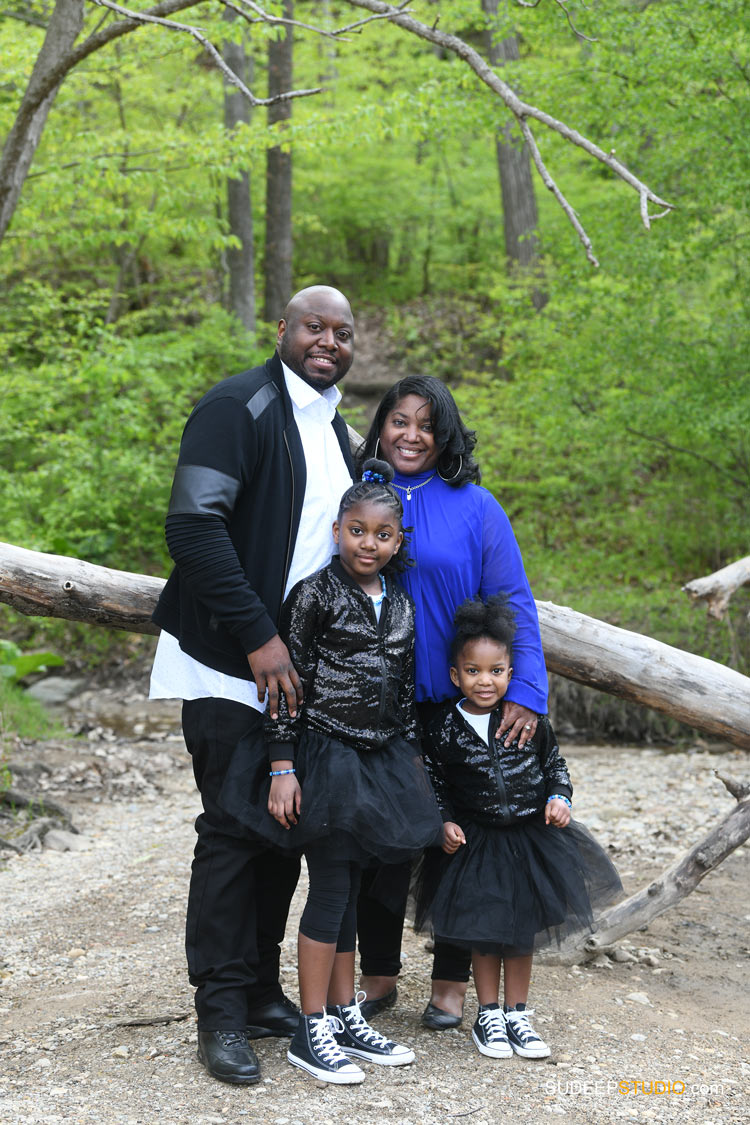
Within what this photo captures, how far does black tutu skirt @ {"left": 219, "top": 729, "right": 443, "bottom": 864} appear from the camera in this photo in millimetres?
2889

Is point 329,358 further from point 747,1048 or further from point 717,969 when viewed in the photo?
point 717,969

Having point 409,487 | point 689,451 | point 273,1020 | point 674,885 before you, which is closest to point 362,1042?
point 273,1020

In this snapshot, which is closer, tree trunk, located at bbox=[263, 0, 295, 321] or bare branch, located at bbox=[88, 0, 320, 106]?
bare branch, located at bbox=[88, 0, 320, 106]

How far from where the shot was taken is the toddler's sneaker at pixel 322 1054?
117 inches

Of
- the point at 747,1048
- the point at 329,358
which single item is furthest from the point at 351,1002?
the point at 329,358

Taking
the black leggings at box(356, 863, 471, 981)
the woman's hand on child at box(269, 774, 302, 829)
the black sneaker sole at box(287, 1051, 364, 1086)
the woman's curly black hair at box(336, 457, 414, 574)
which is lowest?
the black sneaker sole at box(287, 1051, 364, 1086)

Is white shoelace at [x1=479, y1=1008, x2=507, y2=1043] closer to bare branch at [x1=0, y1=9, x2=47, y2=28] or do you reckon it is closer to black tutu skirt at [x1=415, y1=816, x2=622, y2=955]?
black tutu skirt at [x1=415, y1=816, x2=622, y2=955]

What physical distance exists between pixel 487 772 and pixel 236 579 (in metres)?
1.02

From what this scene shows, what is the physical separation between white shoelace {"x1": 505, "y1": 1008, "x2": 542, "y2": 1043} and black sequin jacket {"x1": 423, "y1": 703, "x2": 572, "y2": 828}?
606 millimetres

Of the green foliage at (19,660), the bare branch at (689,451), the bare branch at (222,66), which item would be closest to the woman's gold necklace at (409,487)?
the bare branch at (222,66)

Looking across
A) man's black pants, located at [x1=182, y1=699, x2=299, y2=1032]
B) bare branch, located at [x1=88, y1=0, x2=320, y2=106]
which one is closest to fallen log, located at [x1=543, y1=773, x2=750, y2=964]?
man's black pants, located at [x1=182, y1=699, x2=299, y2=1032]

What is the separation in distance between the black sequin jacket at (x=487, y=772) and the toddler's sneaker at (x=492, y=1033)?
0.58 meters

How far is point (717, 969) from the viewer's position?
13.8 ft

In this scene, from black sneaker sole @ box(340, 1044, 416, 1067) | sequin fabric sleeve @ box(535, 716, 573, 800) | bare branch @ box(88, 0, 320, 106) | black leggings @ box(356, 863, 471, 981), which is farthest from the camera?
bare branch @ box(88, 0, 320, 106)
